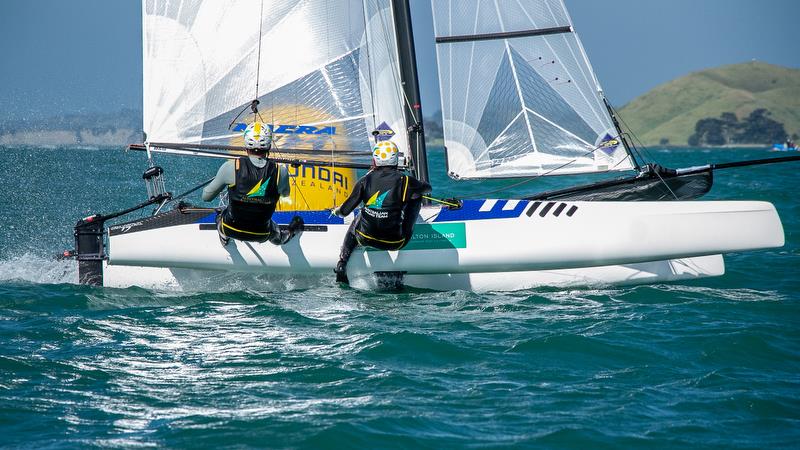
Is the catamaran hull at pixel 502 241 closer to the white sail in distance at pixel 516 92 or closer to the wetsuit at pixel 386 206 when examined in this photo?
the wetsuit at pixel 386 206

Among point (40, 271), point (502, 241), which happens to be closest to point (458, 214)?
point (502, 241)

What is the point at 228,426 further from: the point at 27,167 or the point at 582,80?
the point at 27,167

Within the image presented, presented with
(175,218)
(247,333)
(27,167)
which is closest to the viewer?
(247,333)

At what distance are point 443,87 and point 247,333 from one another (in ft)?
11.3

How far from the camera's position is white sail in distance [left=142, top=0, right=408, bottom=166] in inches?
321

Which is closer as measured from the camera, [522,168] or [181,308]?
[181,308]

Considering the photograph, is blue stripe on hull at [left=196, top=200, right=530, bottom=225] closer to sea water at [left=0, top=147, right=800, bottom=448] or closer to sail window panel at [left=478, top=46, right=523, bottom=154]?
sea water at [left=0, top=147, right=800, bottom=448]

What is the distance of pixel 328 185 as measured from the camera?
28.8 ft

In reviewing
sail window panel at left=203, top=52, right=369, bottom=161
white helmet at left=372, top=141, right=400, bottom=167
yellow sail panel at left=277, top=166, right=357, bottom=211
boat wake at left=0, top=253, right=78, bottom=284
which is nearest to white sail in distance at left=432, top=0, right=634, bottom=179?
sail window panel at left=203, top=52, right=369, bottom=161

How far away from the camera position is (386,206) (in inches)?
278

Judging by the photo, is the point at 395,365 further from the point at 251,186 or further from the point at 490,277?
the point at 490,277

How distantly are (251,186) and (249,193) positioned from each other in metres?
0.06

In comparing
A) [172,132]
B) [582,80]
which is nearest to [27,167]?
[172,132]

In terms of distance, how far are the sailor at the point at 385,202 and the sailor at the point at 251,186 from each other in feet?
1.80
